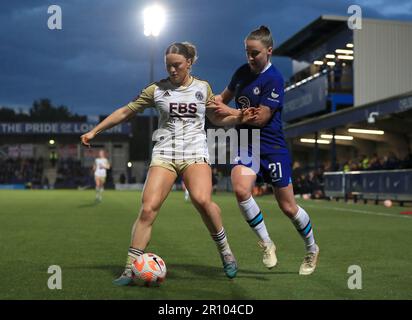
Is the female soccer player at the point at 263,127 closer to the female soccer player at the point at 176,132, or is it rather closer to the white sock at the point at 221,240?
the female soccer player at the point at 176,132

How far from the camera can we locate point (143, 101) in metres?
6.12

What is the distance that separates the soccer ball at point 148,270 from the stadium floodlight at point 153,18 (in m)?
24.6

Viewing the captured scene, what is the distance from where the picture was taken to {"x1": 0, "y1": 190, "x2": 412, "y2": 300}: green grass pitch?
5.50m

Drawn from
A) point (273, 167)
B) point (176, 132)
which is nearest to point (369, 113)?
point (273, 167)

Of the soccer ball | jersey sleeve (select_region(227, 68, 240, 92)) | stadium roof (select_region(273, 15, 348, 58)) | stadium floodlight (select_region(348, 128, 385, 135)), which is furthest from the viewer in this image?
stadium roof (select_region(273, 15, 348, 58))

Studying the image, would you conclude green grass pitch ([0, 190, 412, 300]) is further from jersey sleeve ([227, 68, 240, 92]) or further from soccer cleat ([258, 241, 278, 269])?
jersey sleeve ([227, 68, 240, 92])

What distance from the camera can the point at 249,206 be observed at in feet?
21.9

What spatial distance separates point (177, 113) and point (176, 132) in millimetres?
192

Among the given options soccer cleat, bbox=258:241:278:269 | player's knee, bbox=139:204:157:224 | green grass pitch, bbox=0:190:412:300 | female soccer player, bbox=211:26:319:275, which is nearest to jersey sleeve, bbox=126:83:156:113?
female soccer player, bbox=211:26:319:275

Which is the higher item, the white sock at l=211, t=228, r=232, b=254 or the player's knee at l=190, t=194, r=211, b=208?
the player's knee at l=190, t=194, r=211, b=208

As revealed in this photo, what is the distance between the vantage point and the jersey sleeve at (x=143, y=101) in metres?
6.11

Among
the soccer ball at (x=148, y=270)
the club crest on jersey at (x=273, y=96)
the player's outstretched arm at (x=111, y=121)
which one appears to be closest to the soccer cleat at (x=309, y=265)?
the soccer ball at (x=148, y=270)

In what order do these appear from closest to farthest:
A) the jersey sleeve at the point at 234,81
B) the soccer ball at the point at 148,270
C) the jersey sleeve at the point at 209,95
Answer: the soccer ball at the point at 148,270
the jersey sleeve at the point at 209,95
the jersey sleeve at the point at 234,81

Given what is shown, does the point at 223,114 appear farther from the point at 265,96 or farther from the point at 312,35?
the point at 312,35
